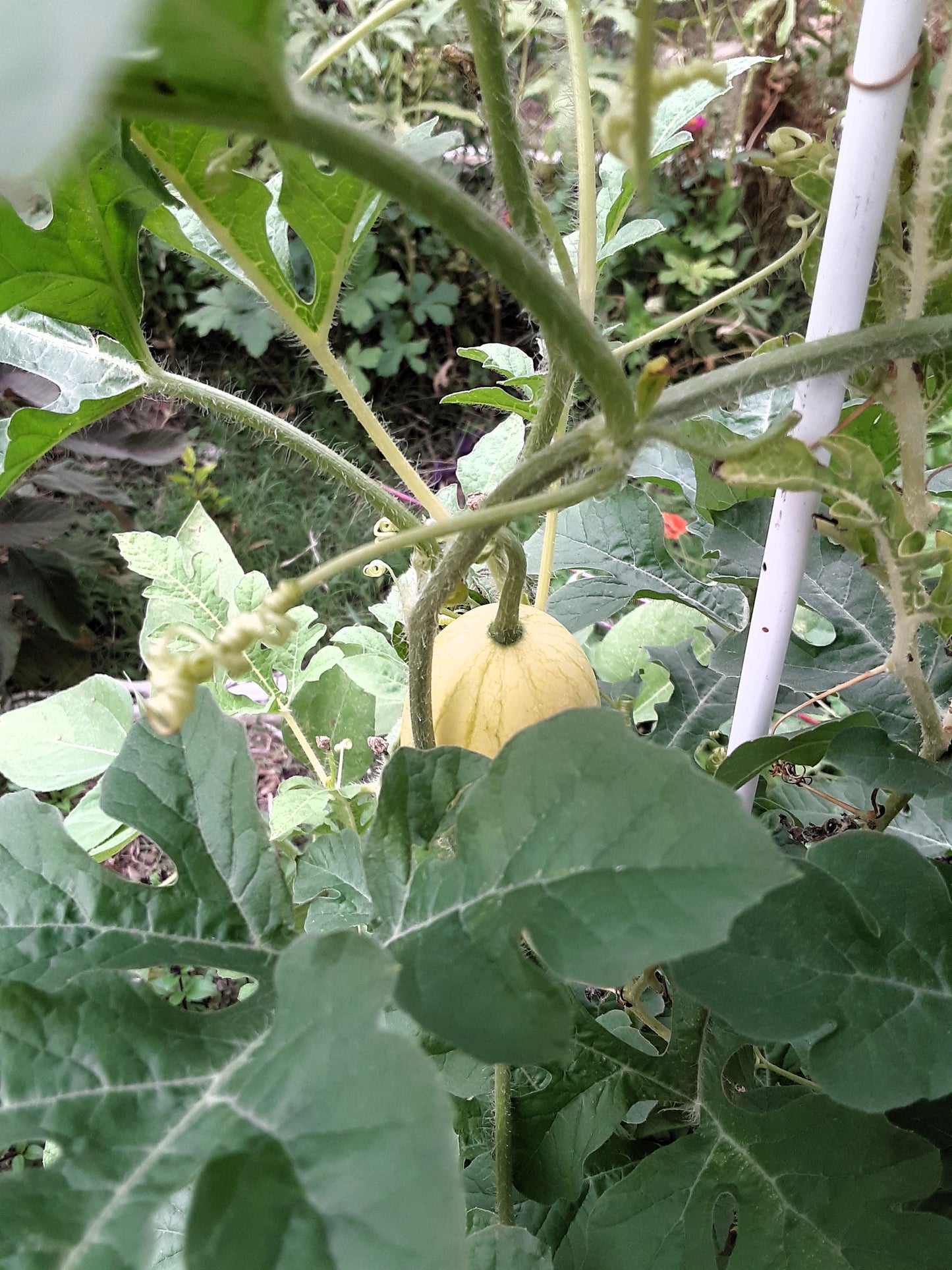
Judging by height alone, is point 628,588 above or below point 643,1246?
above

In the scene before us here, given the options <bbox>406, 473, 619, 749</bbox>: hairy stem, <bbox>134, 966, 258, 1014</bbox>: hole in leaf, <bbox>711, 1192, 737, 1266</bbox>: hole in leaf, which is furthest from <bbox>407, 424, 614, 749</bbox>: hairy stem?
<bbox>134, 966, 258, 1014</bbox>: hole in leaf

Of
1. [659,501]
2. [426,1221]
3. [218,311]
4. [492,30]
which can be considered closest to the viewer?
[426,1221]

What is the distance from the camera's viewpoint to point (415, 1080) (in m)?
0.28

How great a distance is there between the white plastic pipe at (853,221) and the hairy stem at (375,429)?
0.75ft

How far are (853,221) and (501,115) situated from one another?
0.18 m

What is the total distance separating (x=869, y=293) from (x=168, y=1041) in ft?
1.73

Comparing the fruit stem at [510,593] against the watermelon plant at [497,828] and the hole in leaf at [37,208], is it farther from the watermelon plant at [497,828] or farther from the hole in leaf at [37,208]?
the hole in leaf at [37,208]

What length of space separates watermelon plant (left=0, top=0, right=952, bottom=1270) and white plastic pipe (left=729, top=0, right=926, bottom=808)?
0.10ft

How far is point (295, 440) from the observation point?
587mm

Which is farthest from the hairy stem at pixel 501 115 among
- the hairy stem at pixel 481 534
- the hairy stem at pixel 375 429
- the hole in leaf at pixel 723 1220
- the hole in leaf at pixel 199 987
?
the hole in leaf at pixel 199 987

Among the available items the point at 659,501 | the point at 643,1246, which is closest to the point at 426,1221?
the point at 643,1246

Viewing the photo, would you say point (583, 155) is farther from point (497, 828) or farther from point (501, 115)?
point (497, 828)

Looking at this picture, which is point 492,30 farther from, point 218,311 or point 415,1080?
point 218,311

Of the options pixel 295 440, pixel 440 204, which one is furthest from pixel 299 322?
pixel 440 204
